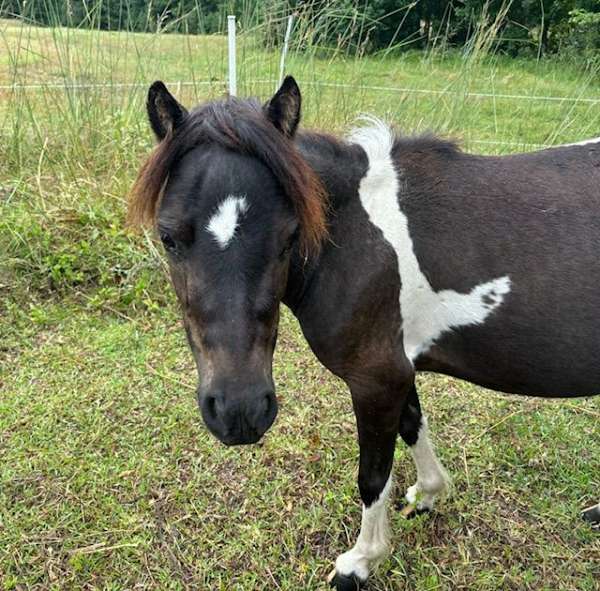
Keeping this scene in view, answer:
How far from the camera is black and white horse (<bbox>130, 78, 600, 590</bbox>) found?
1344 millimetres

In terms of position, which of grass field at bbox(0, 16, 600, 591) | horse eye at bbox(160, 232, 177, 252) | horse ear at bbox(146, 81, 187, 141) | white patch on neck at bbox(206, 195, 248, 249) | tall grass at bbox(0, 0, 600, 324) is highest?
horse ear at bbox(146, 81, 187, 141)

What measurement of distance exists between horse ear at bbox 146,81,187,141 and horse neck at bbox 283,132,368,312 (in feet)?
1.44

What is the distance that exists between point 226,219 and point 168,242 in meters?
0.21

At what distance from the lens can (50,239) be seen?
373cm

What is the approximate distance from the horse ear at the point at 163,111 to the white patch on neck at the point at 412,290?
0.64 metres

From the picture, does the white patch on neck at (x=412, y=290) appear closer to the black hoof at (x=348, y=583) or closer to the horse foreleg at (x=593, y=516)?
the black hoof at (x=348, y=583)

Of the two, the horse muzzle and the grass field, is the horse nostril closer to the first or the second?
the horse muzzle

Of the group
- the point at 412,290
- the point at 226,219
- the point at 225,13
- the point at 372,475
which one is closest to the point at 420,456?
the point at 372,475

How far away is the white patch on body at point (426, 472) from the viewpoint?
2240 mm

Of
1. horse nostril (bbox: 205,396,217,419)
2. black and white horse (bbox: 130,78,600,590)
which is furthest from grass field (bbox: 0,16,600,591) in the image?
horse nostril (bbox: 205,396,217,419)

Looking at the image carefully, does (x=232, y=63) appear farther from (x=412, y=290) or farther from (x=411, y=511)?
(x=411, y=511)

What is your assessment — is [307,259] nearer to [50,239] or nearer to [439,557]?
[439,557]

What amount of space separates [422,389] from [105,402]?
1753 millimetres

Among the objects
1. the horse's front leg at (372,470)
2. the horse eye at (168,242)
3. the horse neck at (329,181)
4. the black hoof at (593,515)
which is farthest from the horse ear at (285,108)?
the black hoof at (593,515)
